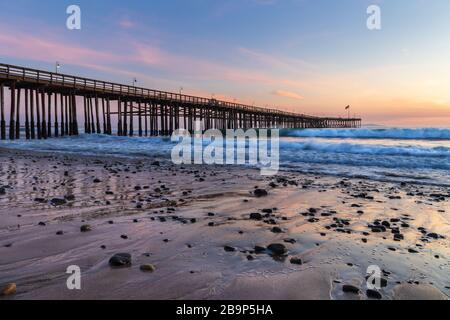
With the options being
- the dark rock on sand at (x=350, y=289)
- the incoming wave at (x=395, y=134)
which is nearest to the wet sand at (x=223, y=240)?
the dark rock on sand at (x=350, y=289)

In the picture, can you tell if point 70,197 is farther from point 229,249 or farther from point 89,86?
point 89,86

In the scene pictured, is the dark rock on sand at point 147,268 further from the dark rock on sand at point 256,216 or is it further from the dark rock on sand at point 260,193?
the dark rock on sand at point 260,193

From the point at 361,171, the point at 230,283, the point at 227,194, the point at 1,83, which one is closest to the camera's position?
the point at 230,283

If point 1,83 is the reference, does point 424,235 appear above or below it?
below

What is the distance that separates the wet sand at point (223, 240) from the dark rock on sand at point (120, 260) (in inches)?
1.9

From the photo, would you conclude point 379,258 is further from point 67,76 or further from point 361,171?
point 67,76

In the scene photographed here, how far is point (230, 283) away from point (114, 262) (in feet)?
3.79

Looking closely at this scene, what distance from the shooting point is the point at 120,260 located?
11.2ft

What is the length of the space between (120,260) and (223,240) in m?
1.34

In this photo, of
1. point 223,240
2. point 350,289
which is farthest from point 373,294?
point 223,240

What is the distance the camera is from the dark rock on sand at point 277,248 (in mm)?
3891

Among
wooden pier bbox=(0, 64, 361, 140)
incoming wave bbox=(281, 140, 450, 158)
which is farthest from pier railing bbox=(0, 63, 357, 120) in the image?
incoming wave bbox=(281, 140, 450, 158)

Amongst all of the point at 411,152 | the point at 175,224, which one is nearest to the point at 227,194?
the point at 175,224
